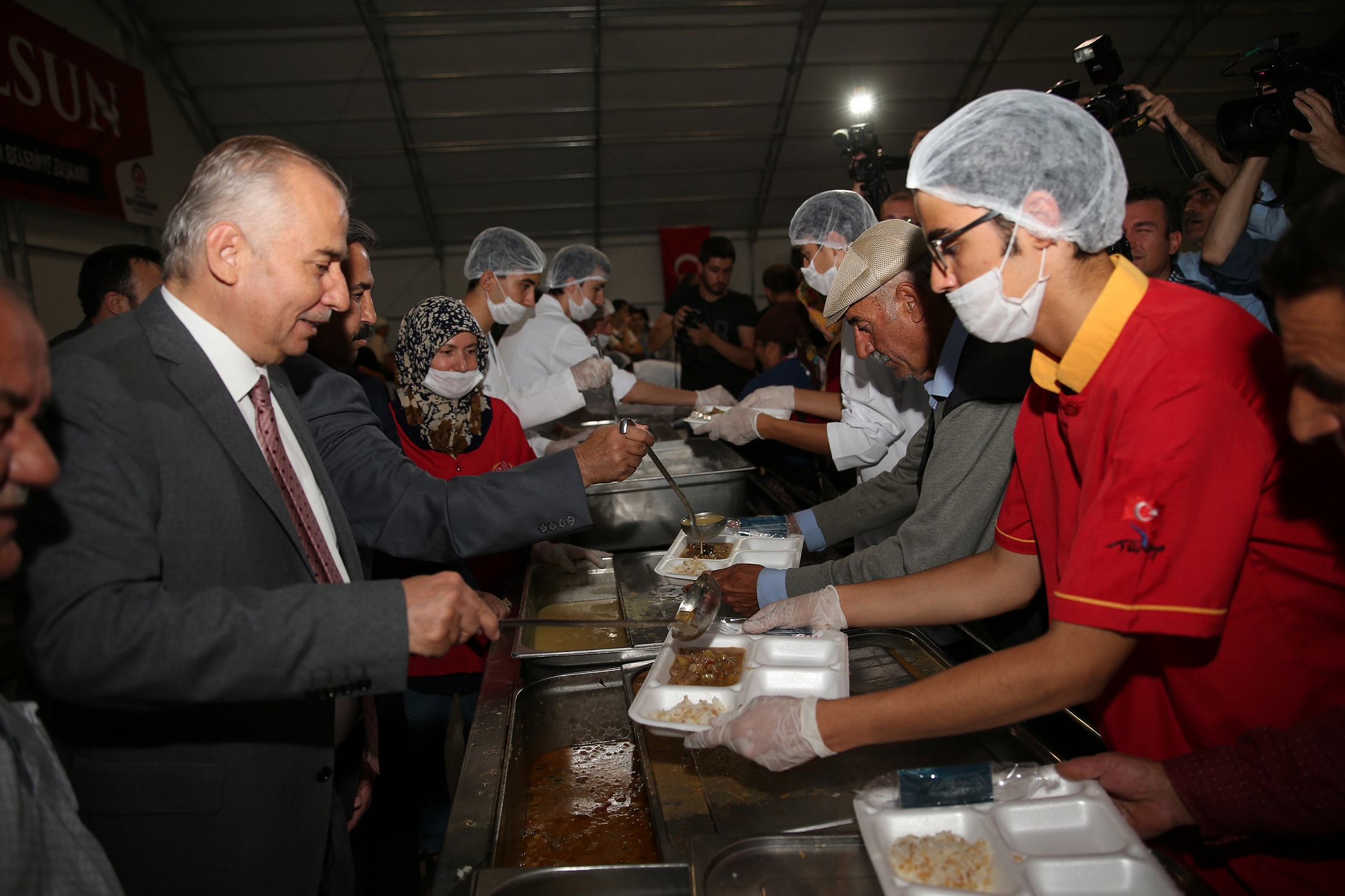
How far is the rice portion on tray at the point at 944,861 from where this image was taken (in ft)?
2.72

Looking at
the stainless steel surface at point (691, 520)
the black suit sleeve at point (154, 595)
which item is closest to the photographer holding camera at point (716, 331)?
the stainless steel surface at point (691, 520)

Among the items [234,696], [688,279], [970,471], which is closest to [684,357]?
[688,279]

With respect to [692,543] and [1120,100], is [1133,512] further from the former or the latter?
[1120,100]

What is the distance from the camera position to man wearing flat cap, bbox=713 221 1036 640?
1.49 m

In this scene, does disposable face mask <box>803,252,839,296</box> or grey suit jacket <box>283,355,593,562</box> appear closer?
grey suit jacket <box>283,355,593,562</box>

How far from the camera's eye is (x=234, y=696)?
0.90 m

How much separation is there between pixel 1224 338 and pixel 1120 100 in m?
1.97

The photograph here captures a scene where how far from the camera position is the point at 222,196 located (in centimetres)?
104

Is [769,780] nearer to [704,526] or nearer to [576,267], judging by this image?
[704,526]

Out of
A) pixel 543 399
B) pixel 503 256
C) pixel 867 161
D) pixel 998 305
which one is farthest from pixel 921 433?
pixel 503 256

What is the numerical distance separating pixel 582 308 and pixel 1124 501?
3.55m

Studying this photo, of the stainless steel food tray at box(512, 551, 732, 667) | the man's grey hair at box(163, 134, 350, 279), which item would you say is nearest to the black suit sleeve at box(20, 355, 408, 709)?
the man's grey hair at box(163, 134, 350, 279)

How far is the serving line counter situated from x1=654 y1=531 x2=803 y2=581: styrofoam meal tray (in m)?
0.27

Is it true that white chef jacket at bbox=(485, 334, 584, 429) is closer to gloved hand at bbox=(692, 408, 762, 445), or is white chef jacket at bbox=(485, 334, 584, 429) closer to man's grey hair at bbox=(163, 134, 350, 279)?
gloved hand at bbox=(692, 408, 762, 445)
